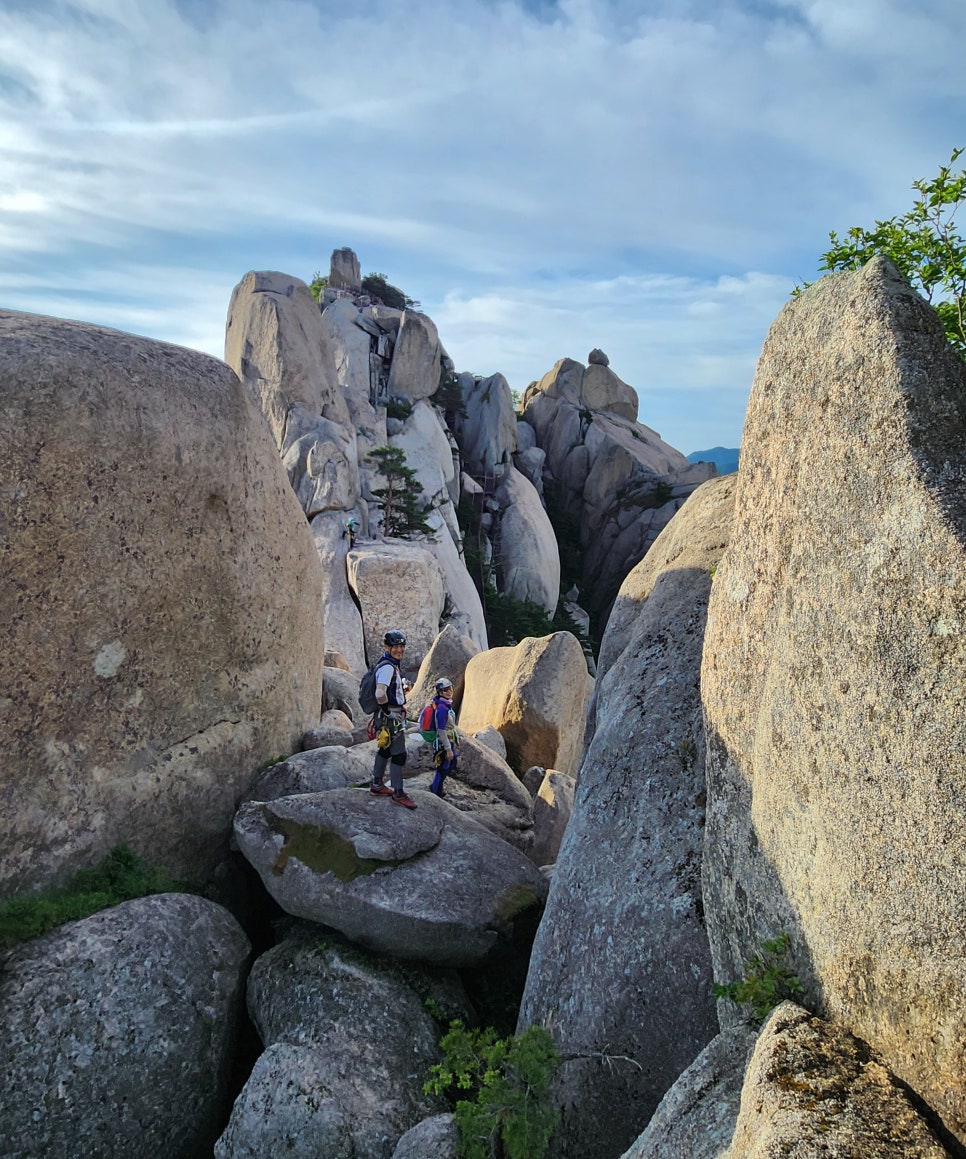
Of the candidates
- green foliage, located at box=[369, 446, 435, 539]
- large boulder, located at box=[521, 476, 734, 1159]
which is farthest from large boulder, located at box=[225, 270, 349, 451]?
large boulder, located at box=[521, 476, 734, 1159]

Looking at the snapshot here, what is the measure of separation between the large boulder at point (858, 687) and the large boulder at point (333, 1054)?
3.71 metres

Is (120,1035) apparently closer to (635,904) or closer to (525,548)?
(635,904)

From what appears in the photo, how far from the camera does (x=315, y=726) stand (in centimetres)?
1401

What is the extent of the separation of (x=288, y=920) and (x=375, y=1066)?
8.41ft

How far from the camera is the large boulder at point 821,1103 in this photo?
392cm

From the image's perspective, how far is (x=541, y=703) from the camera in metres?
17.4

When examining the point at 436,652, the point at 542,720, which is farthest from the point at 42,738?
the point at 436,652

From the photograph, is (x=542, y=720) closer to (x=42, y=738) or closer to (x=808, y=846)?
(x=42, y=738)

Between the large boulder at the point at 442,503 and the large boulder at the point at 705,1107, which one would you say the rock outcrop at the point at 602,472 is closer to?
the large boulder at the point at 442,503

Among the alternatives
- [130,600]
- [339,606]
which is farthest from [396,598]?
[130,600]

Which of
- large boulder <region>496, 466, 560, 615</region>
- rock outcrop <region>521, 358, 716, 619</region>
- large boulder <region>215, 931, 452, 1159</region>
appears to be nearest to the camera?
large boulder <region>215, 931, 452, 1159</region>

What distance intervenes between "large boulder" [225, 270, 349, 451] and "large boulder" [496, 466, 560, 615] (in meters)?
15.6

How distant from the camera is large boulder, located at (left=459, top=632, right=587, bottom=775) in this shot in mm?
17484

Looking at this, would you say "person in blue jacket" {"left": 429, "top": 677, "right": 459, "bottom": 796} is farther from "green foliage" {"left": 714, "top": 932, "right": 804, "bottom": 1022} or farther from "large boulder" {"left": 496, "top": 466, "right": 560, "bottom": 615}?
"large boulder" {"left": 496, "top": 466, "right": 560, "bottom": 615}
